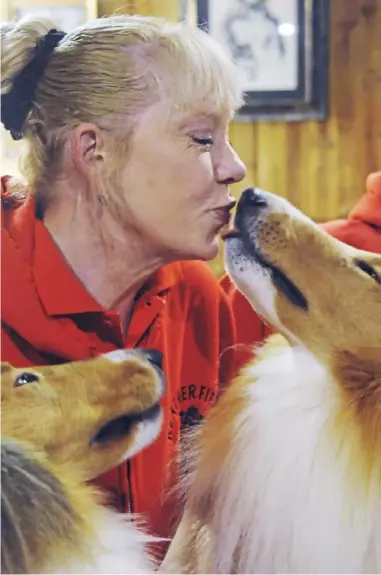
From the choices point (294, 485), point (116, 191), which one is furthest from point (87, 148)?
point (294, 485)

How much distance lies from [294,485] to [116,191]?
0.33 m

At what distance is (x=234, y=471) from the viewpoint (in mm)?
717

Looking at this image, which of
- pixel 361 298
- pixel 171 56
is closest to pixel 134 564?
pixel 361 298

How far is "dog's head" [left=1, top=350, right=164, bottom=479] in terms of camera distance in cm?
62

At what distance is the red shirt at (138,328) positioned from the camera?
662mm

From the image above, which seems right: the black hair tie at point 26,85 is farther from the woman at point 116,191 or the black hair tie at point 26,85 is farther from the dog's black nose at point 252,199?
the dog's black nose at point 252,199

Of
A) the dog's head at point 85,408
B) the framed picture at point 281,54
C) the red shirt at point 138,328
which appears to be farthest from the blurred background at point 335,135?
the dog's head at point 85,408

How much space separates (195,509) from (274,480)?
0.28ft

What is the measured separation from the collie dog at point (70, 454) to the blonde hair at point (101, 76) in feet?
0.63

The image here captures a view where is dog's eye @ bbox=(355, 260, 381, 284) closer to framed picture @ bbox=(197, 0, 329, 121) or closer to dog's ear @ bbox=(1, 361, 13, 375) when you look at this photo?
framed picture @ bbox=(197, 0, 329, 121)

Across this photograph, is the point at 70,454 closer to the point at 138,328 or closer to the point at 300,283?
the point at 138,328

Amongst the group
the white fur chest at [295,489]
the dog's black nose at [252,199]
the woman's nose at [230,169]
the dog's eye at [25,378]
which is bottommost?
the white fur chest at [295,489]

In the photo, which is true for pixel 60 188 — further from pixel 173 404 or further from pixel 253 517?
pixel 253 517

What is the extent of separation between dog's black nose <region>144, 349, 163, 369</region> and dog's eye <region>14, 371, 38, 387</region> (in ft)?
0.35
